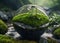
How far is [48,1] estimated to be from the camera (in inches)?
528

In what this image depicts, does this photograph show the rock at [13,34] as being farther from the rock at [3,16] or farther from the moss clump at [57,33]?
the rock at [3,16]

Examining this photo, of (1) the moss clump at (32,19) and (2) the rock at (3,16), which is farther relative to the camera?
(2) the rock at (3,16)

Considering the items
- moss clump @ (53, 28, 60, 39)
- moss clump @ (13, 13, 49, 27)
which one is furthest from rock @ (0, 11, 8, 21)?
moss clump @ (53, 28, 60, 39)

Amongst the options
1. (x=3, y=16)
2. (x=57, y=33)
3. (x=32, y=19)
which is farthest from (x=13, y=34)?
(x=3, y=16)

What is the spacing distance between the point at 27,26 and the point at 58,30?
1346 millimetres

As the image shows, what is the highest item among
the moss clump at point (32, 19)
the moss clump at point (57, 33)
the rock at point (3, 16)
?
the rock at point (3, 16)

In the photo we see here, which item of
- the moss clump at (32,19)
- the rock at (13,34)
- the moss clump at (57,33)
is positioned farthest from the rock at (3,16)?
the moss clump at (57,33)

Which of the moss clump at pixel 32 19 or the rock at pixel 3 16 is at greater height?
the rock at pixel 3 16

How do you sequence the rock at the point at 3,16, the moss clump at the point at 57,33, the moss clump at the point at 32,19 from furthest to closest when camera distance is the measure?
the rock at the point at 3,16 → the moss clump at the point at 57,33 → the moss clump at the point at 32,19

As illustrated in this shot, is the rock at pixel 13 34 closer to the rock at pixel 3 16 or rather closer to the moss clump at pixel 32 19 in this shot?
the moss clump at pixel 32 19

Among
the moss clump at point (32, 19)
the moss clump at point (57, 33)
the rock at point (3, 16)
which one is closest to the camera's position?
the moss clump at point (32, 19)

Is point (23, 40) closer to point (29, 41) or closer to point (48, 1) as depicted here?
point (29, 41)

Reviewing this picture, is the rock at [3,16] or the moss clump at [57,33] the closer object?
the moss clump at [57,33]

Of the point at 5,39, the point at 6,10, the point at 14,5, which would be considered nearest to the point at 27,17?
the point at 5,39
